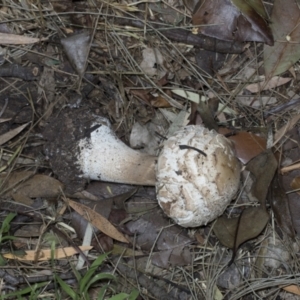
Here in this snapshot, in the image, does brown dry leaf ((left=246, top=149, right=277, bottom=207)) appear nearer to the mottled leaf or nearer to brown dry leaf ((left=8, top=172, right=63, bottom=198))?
the mottled leaf

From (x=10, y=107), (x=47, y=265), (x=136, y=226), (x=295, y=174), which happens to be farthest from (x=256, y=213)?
(x=10, y=107)

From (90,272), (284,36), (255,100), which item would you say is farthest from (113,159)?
(284,36)

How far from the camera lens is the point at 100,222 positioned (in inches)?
92.7

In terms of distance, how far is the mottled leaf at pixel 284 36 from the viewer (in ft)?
7.87

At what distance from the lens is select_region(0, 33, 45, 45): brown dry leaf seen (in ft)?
8.04

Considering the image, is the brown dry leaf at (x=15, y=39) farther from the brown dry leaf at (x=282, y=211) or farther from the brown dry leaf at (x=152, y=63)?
the brown dry leaf at (x=282, y=211)

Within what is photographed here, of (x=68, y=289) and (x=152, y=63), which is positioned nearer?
(x=68, y=289)

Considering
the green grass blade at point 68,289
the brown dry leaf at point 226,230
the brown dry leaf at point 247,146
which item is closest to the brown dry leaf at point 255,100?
the brown dry leaf at point 247,146

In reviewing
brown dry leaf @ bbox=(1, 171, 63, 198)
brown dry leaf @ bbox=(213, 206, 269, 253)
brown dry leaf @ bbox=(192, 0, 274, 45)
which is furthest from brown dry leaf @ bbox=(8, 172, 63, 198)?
brown dry leaf @ bbox=(192, 0, 274, 45)

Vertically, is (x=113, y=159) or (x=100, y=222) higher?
(x=113, y=159)

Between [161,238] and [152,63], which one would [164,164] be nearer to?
[161,238]

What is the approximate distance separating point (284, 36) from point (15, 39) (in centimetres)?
122

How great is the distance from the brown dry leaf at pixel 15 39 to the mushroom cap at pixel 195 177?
2.70ft

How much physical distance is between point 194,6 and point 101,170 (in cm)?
87
